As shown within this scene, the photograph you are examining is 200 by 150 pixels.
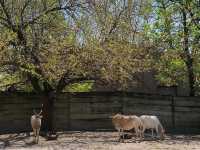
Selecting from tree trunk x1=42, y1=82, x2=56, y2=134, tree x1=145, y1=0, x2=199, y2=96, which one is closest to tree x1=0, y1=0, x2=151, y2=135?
tree trunk x1=42, y1=82, x2=56, y2=134

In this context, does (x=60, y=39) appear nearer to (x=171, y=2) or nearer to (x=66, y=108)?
(x=66, y=108)

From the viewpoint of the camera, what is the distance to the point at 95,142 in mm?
20266

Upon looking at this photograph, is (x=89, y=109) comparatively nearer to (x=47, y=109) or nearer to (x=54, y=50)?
(x=47, y=109)

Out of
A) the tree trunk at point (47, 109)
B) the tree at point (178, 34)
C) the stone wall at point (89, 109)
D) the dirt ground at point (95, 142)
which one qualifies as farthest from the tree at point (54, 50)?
the tree at point (178, 34)

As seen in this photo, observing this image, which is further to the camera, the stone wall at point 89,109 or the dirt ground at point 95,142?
the stone wall at point 89,109

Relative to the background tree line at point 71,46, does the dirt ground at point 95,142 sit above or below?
below

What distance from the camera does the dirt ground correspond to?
1847cm

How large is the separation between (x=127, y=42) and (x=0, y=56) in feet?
20.1

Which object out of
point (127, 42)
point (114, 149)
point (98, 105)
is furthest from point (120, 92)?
point (114, 149)

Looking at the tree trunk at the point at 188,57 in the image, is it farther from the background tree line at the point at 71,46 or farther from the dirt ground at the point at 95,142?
the dirt ground at the point at 95,142

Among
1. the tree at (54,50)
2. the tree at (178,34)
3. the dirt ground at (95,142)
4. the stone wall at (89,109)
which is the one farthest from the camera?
the tree at (178,34)

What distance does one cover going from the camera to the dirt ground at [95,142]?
18.5 m

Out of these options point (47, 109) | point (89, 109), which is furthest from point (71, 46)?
point (89, 109)

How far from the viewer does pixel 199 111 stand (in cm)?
2756
